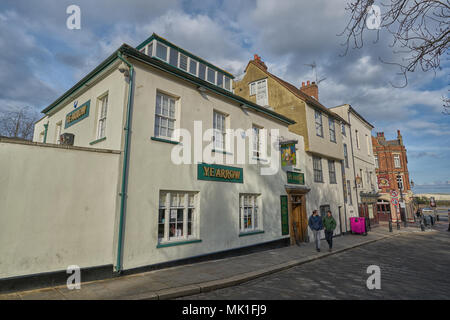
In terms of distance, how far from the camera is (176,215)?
337 inches

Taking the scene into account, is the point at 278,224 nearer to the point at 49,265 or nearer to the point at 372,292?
the point at 372,292

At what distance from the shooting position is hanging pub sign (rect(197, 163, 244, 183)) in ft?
31.1

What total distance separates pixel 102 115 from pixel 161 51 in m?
3.87

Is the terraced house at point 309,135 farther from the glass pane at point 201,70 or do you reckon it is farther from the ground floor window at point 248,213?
the glass pane at point 201,70

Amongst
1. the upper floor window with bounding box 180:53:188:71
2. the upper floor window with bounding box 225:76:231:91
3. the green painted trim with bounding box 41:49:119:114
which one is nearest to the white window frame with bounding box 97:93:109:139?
the green painted trim with bounding box 41:49:119:114

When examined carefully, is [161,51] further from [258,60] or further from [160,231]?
[258,60]

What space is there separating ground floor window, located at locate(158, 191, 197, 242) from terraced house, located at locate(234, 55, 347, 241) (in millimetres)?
8065

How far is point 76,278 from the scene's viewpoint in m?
6.27

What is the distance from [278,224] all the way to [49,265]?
10.3 meters

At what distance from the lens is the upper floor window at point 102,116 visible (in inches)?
348

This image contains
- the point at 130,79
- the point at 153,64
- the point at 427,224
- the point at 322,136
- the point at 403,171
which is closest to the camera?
the point at 130,79

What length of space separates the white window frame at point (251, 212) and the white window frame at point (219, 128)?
8.40ft
